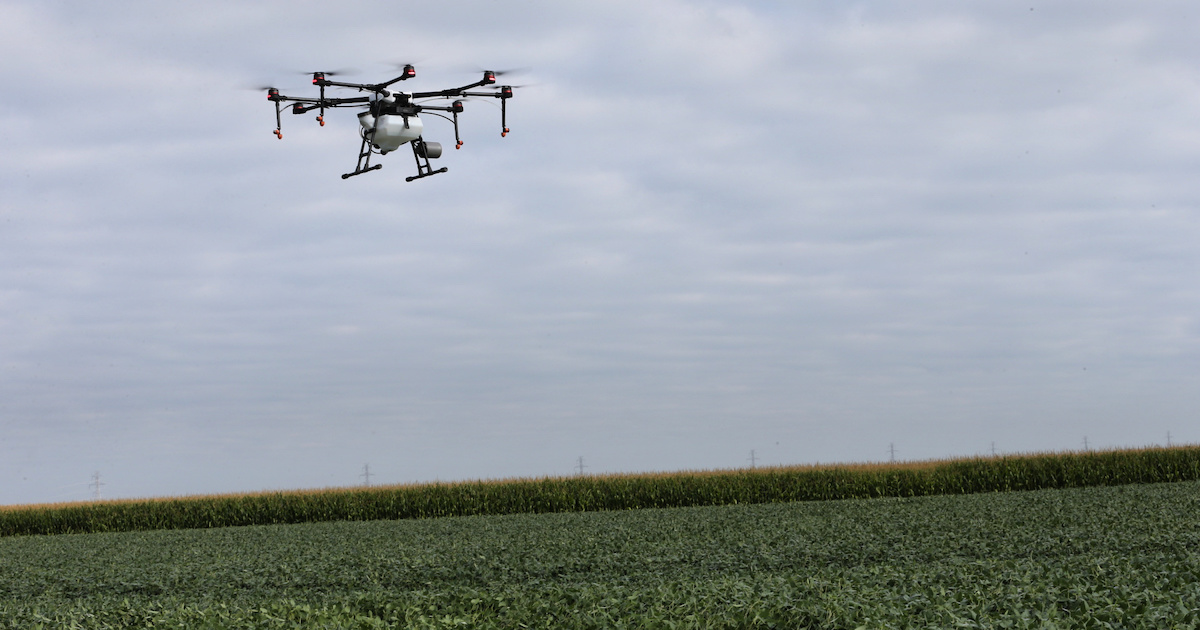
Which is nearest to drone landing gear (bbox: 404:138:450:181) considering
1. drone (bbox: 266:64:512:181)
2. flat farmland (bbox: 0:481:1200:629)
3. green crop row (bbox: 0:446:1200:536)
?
drone (bbox: 266:64:512:181)

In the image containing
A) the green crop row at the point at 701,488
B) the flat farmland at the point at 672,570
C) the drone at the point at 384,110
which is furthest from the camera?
the green crop row at the point at 701,488

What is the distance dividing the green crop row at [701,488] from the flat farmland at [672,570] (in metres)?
6.94

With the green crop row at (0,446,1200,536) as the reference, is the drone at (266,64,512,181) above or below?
above

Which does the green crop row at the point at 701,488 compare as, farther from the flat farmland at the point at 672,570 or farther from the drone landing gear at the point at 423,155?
the drone landing gear at the point at 423,155

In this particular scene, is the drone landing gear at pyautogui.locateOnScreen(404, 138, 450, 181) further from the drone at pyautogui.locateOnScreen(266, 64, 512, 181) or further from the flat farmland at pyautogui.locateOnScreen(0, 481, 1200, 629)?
the flat farmland at pyautogui.locateOnScreen(0, 481, 1200, 629)

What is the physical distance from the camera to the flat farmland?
1091 cm

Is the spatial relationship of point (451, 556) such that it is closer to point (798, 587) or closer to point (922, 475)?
point (798, 587)

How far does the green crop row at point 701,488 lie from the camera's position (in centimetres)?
3856

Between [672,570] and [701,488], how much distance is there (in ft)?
71.4

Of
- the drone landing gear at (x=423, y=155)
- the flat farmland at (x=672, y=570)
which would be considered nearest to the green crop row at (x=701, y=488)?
the flat farmland at (x=672, y=570)

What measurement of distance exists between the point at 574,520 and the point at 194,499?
67.8ft

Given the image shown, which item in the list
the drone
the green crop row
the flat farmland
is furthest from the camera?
the green crop row

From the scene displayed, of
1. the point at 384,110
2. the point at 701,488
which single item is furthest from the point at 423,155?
the point at 701,488

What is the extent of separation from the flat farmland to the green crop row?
6939mm
